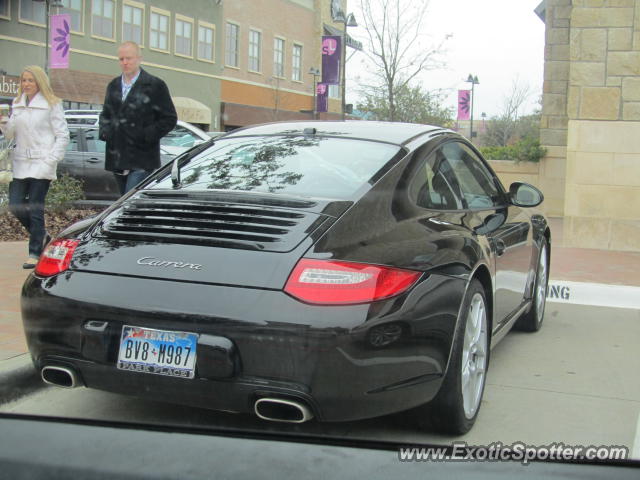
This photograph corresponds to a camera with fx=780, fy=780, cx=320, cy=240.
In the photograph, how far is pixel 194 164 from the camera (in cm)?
405

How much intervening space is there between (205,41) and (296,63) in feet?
27.9

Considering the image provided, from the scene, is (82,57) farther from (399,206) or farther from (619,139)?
(399,206)

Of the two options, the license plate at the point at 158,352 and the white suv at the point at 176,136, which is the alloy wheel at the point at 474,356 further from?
the white suv at the point at 176,136

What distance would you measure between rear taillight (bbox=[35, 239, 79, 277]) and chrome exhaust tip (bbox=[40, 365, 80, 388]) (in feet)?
1.29

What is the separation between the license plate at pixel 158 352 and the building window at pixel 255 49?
39.2m

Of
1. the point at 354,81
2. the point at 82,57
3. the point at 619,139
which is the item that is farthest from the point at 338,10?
the point at 619,139

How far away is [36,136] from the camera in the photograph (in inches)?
270

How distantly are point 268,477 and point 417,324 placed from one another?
41.9 inches

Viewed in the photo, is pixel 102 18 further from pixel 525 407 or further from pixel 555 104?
pixel 525 407

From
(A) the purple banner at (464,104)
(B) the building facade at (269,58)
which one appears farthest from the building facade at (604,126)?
(B) the building facade at (269,58)

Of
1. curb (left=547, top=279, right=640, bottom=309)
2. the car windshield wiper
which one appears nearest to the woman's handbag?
the car windshield wiper

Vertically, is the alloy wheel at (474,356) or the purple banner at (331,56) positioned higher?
the purple banner at (331,56)

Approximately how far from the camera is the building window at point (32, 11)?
26.8 metres

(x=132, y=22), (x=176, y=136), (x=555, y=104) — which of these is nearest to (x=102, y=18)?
(x=132, y=22)
